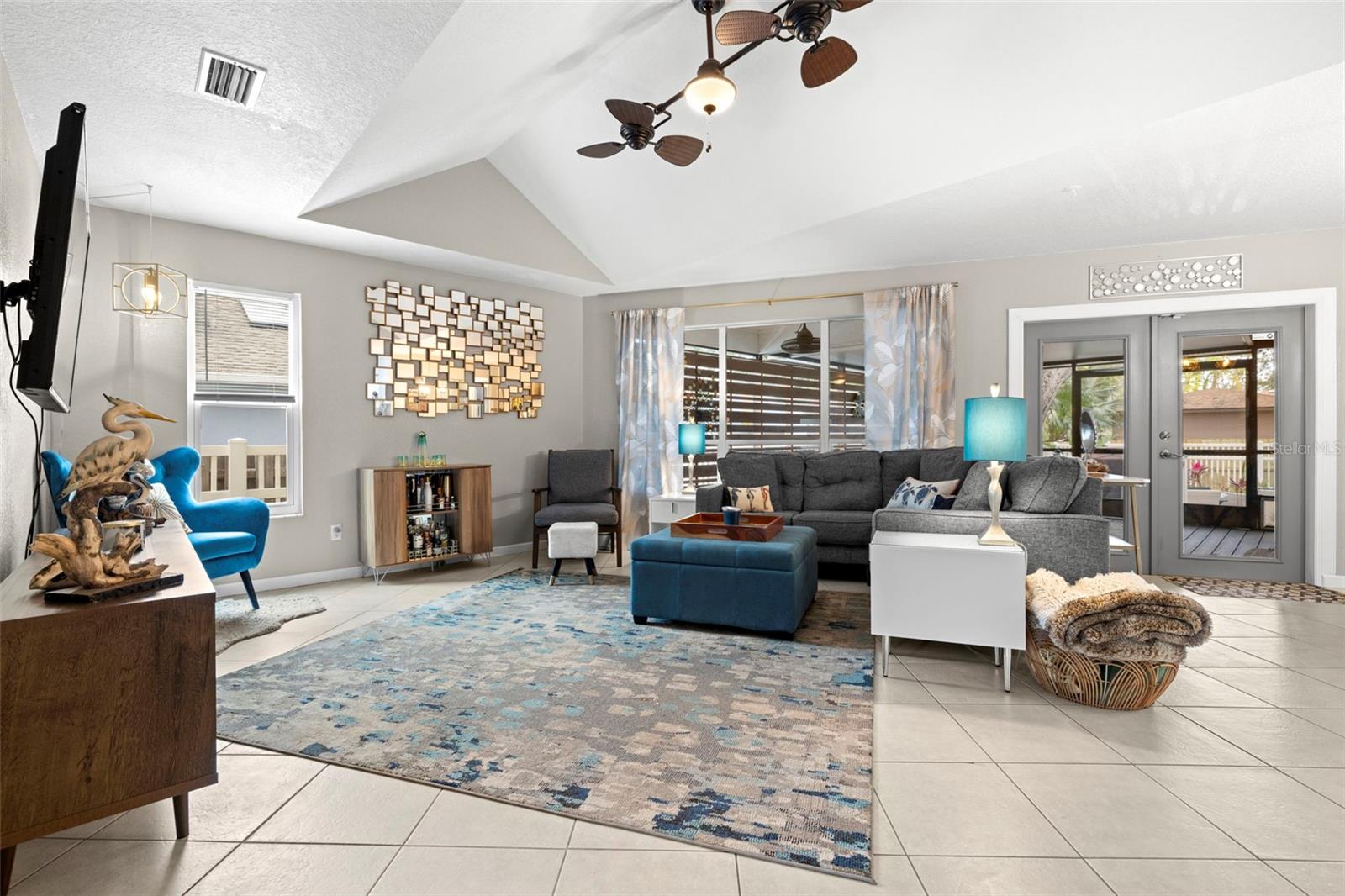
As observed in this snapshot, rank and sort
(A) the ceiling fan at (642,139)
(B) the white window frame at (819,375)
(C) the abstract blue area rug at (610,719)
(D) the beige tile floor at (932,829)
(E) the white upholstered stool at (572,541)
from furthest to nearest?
1. (B) the white window frame at (819,375)
2. (E) the white upholstered stool at (572,541)
3. (A) the ceiling fan at (642,139)
4. (C) the abstract blue area rug at (610,719)
5. (D) the beige tile floor at (932,829)

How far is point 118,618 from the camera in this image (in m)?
1.55

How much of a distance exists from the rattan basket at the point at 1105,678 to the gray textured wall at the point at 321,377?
4.63 m

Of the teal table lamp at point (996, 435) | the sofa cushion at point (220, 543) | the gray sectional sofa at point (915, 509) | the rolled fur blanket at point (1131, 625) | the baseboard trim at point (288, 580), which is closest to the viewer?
the rolled fur blanket at point (1131, 625)

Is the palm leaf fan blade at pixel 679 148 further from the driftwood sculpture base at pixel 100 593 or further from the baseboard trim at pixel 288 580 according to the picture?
the baseboard trim at pixel 288 580

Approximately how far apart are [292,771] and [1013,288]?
569 centimetres

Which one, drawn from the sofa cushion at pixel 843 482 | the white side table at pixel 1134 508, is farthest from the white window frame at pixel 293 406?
the white side table at pixel 1134 508

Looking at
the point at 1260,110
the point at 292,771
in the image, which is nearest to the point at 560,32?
the point at 292,771

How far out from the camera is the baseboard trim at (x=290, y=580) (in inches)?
172

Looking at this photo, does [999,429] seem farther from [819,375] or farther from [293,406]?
[293,406]

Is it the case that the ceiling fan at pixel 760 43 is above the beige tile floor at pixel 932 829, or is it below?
above

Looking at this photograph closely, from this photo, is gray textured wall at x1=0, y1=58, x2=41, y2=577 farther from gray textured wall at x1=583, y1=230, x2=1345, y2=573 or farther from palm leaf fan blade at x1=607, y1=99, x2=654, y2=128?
gray textured wall at x1=583, y1=230, x2=1345, y2=573

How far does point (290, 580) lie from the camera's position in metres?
4.62

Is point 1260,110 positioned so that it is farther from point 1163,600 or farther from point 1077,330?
point 1163,600

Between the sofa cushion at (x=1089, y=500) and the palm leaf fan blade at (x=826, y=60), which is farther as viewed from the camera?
the sofa cushion at (x=1089, y=500)
